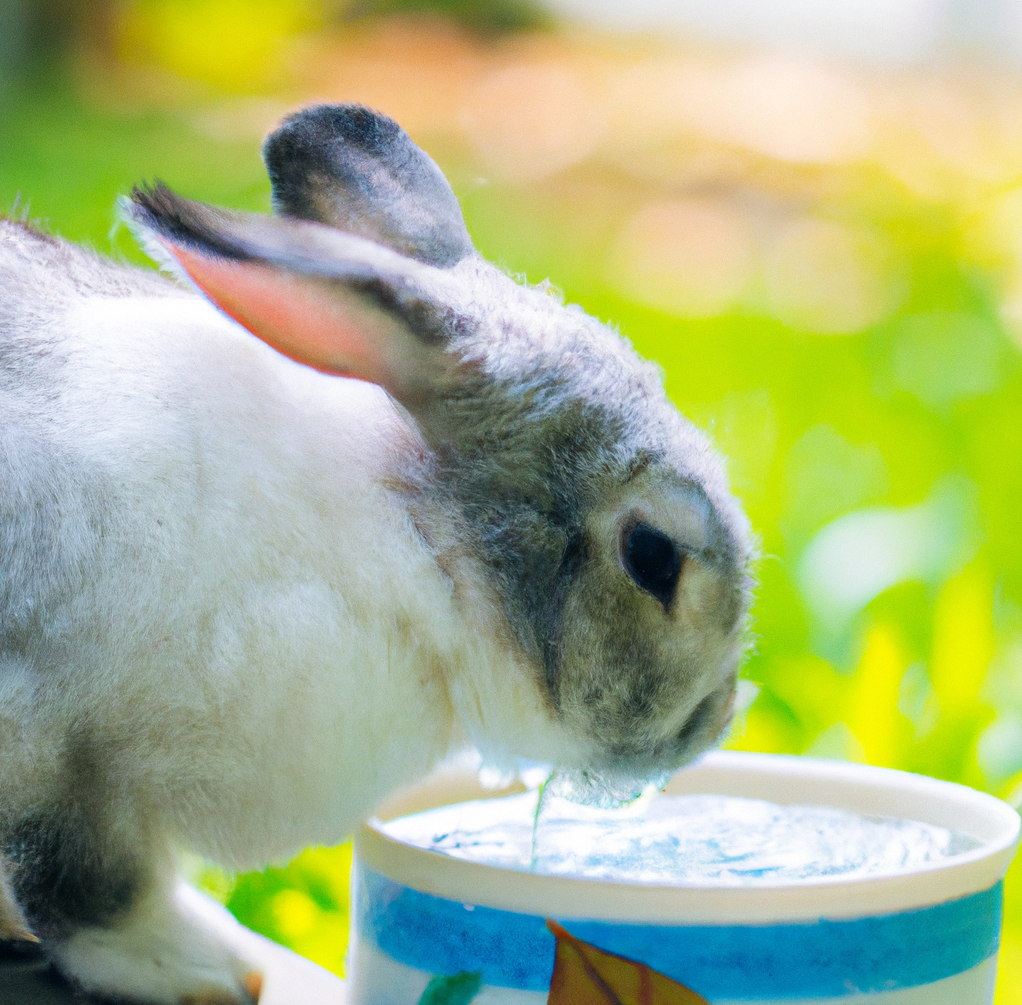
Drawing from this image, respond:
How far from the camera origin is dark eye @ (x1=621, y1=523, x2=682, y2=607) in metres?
0.78

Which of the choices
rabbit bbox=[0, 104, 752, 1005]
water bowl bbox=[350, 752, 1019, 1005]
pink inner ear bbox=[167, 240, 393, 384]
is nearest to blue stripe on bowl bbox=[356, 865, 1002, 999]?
water bowl bbox=[350, 752, 1019, 1005]

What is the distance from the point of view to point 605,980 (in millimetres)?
621

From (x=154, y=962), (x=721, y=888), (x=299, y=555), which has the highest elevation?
(x=299, y=555)

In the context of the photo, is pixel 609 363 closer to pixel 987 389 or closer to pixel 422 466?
pixel 422 466

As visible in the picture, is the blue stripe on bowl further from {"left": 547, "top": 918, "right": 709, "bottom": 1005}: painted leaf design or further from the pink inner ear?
the pink inner ear

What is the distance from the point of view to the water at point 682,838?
780 mm

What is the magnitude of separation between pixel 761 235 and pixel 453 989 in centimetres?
213

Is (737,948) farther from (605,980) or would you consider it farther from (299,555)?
(299,555)

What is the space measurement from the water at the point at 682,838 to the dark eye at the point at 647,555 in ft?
0.54

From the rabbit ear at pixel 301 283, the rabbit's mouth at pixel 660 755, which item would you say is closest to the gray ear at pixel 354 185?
the rabbit ear at pixel 301 283

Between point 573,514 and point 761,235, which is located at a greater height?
point 761,235

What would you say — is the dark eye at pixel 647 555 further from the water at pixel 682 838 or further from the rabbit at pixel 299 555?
the water at pixel 682 838

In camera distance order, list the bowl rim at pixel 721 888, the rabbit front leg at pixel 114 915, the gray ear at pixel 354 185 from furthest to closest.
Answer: the gray ear at pixel 354 185 < the rabbit front leg at pixel 114 915 < the bowl rim at pixel 721 888

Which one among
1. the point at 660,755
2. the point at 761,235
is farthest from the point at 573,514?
the point at 761,235
